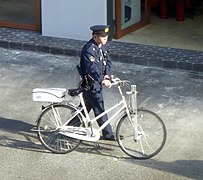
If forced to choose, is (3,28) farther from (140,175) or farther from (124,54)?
(140,175)

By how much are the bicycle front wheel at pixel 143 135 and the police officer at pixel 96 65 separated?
34cm

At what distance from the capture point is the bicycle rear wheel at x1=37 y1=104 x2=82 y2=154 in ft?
29.0

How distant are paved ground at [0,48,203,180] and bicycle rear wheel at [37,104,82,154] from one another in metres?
0.12

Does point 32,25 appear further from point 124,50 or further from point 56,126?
point 56,126

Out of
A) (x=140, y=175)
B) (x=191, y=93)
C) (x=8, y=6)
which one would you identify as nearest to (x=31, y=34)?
(x=8, y=6)

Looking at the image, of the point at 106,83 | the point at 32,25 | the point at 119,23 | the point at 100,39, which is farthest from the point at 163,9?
the point at 106,83

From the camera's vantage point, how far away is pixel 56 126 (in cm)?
895

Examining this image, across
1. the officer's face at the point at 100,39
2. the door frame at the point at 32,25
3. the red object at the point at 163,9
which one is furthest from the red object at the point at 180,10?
the officer's face at the point at 100,39

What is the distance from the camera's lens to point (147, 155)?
884cm

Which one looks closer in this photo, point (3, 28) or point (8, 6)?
point (3, 28)

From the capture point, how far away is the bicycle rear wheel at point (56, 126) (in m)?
8.84

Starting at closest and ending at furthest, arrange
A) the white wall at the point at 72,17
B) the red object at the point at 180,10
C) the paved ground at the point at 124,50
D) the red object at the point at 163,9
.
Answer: the paved ground at the point at 124,50 → the white wall at the point at 72,17 → the red object at the point at 180,10 → the red object at the point at 163,9

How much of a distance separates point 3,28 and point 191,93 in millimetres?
4773

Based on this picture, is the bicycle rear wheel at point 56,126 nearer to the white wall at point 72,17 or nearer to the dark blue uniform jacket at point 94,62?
the dark blue uniform jacket at point 94,62
